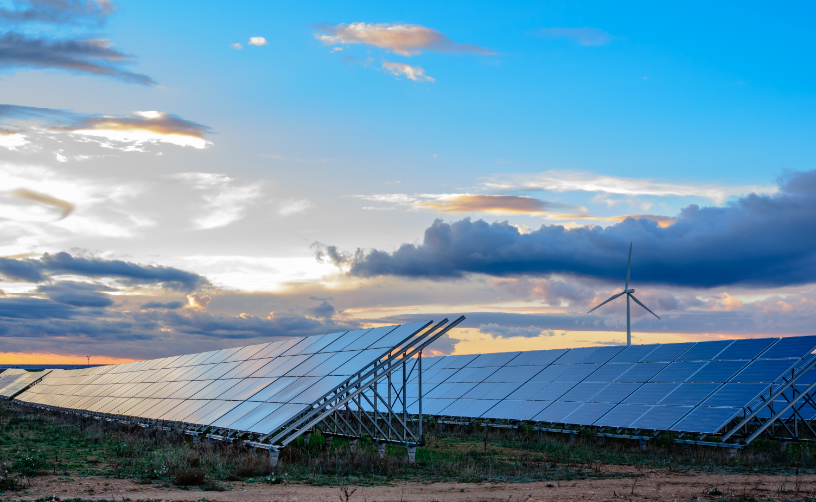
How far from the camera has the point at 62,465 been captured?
27922 mm

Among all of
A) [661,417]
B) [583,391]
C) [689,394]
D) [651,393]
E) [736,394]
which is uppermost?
[736,394]

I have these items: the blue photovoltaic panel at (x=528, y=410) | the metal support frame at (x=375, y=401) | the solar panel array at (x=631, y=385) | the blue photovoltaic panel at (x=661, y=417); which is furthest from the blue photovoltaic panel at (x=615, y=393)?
the metal support frame at (x=375, y=401)

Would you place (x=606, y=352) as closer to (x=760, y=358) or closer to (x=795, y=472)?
(x=760, y=358)

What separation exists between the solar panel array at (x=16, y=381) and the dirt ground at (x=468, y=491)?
10456 cm

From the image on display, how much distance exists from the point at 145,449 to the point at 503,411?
22105 mm

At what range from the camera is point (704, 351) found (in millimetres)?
41406

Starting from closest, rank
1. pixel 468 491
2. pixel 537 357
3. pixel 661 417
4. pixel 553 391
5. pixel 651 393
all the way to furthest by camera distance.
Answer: pixel 468 491 < pixel 661 417 < pixel 651 393 < pixel 553 391 < pixel 537 357

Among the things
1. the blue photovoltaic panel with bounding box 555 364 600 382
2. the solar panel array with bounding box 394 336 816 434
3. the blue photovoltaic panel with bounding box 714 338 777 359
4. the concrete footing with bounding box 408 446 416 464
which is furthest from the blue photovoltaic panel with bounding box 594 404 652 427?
the concrete footing with bounding box 408 446 416 464

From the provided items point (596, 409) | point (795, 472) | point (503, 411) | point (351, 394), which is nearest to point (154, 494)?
point (351, 394)

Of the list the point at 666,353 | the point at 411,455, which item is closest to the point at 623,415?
the point at 666,353

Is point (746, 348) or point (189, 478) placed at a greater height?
point (746, 348)

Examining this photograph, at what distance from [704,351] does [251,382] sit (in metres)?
25.8

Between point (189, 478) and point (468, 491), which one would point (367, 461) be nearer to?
point (468, 491)

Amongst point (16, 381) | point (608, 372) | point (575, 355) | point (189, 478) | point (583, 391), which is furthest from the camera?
point (16, 381)
